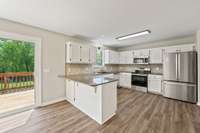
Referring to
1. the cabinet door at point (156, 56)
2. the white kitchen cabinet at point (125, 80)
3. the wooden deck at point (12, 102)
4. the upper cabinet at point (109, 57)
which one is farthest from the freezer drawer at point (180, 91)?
the wooden deck at point (12, 102)

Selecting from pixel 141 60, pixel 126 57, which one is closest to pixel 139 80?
pixel 141 60

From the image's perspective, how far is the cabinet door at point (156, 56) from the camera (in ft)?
16.4

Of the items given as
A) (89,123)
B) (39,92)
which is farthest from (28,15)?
(89,123)

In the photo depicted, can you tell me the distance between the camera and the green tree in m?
3.08

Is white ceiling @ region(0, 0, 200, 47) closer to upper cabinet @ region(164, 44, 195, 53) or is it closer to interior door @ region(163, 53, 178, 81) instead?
upper cabinet @ region(164, 44, 195, 53)

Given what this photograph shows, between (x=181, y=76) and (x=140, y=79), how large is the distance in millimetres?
1814

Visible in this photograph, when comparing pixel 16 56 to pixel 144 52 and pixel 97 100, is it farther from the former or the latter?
pixel 144 52

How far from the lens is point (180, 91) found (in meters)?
4.01

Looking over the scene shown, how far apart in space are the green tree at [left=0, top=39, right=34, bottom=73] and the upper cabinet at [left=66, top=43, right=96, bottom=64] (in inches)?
47.4

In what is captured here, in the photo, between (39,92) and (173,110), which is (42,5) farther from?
(173,110)

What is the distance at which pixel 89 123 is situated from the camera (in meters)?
2.50

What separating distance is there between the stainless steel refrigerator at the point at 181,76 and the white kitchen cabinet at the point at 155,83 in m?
0.29

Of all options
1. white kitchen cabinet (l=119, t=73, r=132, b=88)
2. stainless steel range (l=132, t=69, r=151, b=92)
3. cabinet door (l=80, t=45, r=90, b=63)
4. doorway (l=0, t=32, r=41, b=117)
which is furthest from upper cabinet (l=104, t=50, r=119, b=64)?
doorway (l=0, t=32, r=41, b=117)

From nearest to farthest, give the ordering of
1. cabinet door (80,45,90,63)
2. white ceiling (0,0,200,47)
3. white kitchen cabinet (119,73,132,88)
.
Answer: white ceiling (0,0,200,47)
cabinet door (80,45,90,63)
white kitchen cabinet (119,73,132,88)
